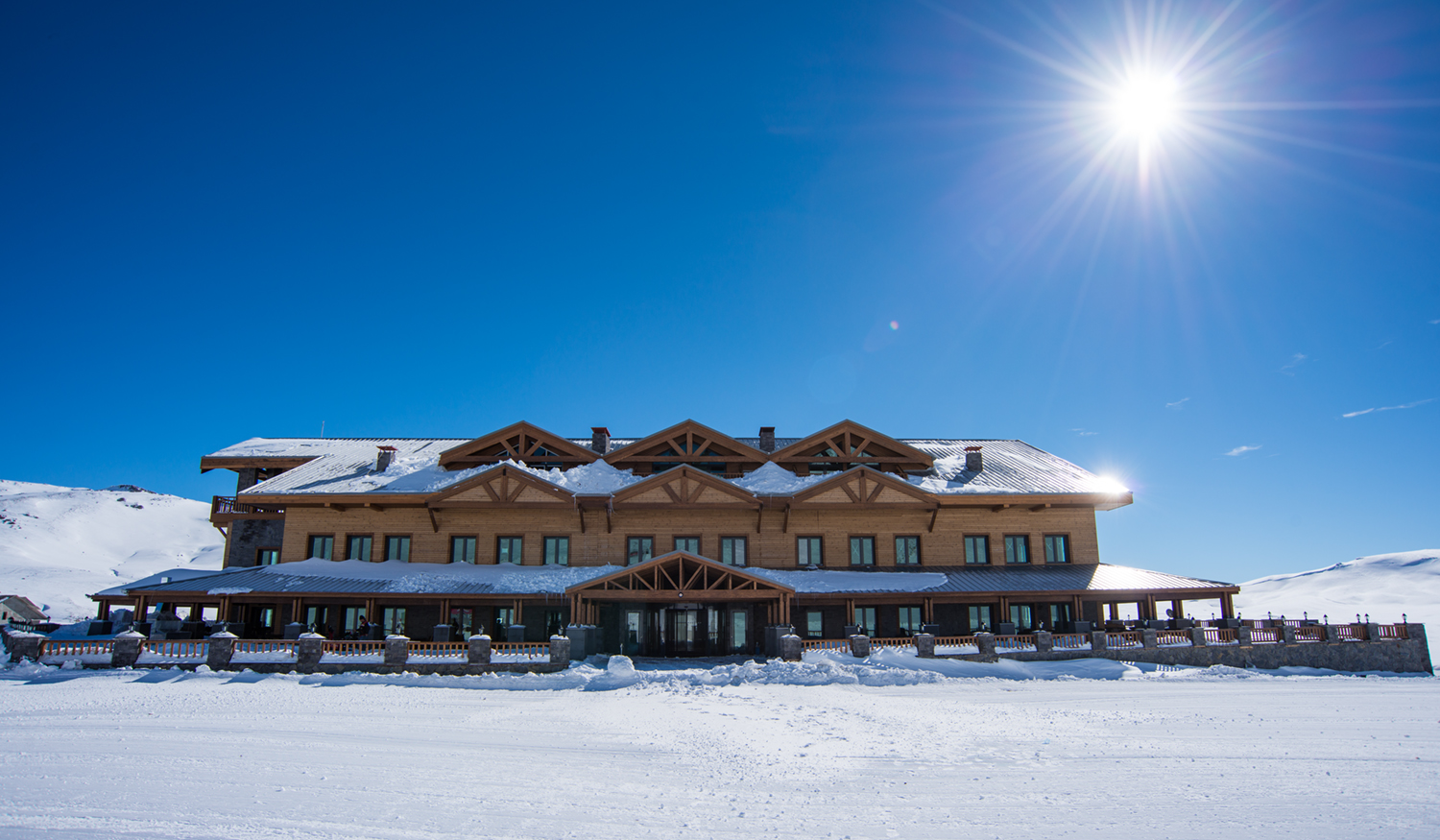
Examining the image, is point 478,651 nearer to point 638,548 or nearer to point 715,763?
point 638,548

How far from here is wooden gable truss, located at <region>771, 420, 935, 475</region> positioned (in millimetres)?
30922

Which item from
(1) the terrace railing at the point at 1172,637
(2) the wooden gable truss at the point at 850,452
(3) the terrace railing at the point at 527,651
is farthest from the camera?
(2) the wooden gable truss at the point at 850,452

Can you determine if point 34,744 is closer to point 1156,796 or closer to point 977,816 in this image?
point 977,816

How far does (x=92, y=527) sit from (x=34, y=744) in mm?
108388

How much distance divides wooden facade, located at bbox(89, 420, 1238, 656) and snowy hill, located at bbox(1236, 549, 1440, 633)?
37.8m

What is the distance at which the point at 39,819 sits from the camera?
278 inches

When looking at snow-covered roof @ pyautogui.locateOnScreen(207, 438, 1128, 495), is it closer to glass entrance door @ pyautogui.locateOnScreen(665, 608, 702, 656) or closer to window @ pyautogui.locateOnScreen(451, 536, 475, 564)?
window @ pyautogui.locateOnScreen(451, 536, 475, 564)

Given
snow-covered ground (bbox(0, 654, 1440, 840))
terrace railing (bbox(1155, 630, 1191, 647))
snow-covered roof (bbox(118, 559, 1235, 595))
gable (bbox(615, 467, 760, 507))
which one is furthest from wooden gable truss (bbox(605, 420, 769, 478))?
terrace railing (bbox(1155, 630, 1191, 647))

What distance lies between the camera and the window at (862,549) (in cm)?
2906

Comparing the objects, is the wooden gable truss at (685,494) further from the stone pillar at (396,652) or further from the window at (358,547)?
the window at (358,547)

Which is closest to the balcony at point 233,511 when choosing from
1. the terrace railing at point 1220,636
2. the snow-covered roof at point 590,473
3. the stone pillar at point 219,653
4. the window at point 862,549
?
the snow-covered roof at point 590,473

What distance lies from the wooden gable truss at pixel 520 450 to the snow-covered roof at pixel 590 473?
551 mm

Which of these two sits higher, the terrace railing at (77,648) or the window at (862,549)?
the window at (862,549)

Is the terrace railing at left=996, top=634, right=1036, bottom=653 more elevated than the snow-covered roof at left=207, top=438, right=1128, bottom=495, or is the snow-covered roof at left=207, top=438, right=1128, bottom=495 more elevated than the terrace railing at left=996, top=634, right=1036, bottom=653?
the snow-covered roof at left=207, top=438, right=1128, bottom=495
